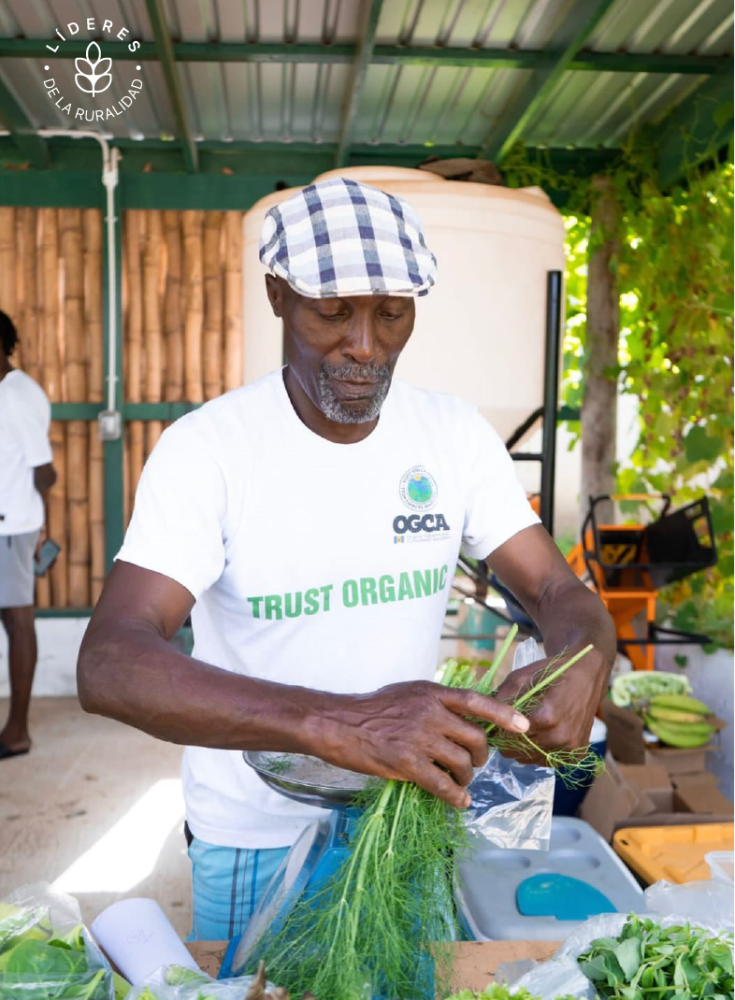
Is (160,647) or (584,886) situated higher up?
(160,647)

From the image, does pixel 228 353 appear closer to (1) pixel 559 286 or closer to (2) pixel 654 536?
(2) pixel 654 536

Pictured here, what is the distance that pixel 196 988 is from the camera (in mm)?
1068

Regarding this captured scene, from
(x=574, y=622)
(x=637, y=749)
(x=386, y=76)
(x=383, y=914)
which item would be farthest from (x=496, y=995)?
(x=386, y=76)

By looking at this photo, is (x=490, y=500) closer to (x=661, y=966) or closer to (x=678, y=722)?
(x=661, y=966)

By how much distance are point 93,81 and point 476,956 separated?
13.5 feet

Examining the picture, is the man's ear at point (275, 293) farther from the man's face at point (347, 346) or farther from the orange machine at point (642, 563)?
the orange machine at point (642, 563)

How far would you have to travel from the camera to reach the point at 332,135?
5.18 metres

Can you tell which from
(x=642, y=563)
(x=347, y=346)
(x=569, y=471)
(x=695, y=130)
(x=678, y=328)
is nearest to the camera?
(x=347, y=346)

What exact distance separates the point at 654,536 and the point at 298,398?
9.95ft

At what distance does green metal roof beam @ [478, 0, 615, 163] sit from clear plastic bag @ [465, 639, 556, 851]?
2.96 m

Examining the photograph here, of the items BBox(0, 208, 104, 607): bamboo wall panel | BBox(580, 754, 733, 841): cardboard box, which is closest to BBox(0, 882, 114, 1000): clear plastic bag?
BBox(580, 754, 733, 841): cardboard box

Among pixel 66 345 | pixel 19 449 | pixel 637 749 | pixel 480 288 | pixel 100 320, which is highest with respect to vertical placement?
pixel 100 320

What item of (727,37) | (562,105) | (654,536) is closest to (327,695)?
(654,536)

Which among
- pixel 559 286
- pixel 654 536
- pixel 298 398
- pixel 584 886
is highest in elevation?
pixel 559 286
